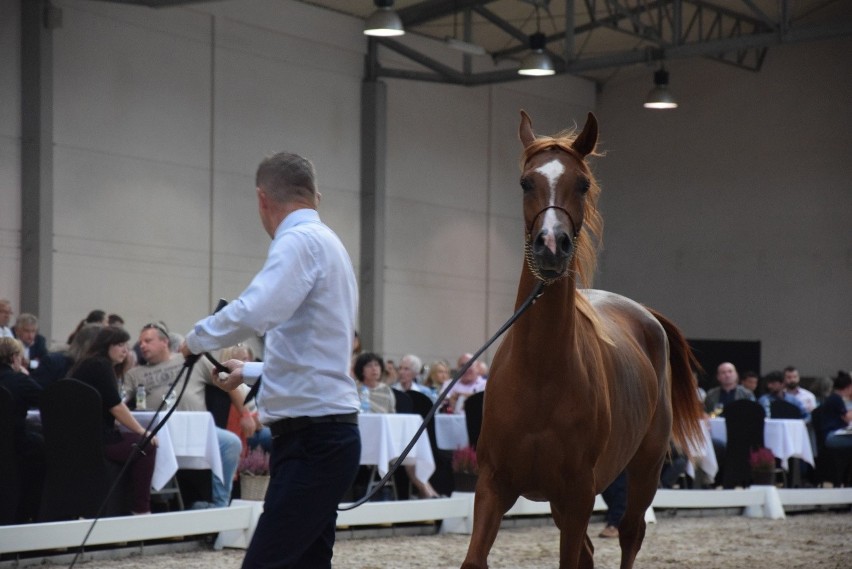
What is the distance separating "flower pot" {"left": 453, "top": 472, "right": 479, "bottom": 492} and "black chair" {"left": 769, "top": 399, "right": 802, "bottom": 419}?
483 cm

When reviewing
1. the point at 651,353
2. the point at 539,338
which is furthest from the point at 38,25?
the point at 539,338

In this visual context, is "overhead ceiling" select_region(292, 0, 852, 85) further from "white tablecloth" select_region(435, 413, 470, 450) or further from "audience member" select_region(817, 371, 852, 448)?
"white tablecloth" select_region(435, 413, 470, 450)

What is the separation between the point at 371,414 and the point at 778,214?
15.3 meters

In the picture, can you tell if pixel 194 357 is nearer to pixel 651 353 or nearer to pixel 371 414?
pixel 651 353

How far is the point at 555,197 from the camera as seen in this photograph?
4312 mm

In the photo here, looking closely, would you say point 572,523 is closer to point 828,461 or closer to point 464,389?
point 464,389

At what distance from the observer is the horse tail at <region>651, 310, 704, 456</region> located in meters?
7.05

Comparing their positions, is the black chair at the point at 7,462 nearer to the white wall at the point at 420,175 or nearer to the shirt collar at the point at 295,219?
the shirt collar at the point at 295,219

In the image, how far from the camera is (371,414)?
9.58 m

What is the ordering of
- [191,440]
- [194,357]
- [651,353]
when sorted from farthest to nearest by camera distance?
[191,440]
[651,353]
[194,357]

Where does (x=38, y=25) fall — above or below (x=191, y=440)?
above

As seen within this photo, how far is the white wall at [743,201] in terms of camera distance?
22062 mm

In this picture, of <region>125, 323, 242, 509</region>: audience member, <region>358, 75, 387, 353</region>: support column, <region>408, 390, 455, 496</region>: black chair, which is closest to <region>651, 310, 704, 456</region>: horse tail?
<region>125, 323, 242, 509</region>: audience member

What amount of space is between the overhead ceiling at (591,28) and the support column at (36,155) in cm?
507
